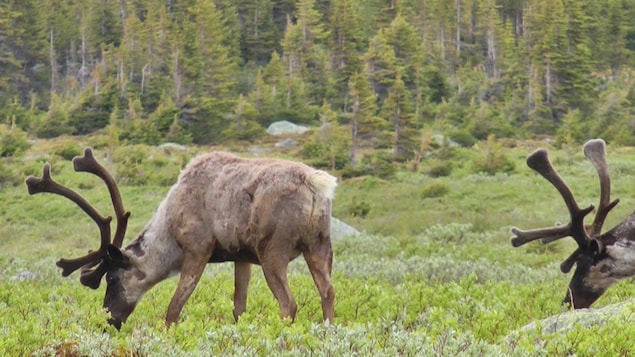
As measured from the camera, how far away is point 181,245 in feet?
29.7

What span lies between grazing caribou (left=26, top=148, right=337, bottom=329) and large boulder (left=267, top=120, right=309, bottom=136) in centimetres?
4681

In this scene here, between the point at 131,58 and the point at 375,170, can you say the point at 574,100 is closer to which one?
the point at 375,170

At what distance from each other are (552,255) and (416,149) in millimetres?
28120

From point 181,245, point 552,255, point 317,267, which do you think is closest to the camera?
point 317,267

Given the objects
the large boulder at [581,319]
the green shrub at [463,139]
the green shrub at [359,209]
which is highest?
the large boulder at [581,319]

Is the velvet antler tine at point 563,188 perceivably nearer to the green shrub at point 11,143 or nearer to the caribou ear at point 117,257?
the caribou ear at point 117,257

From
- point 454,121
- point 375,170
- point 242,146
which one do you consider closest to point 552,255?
point 375,170

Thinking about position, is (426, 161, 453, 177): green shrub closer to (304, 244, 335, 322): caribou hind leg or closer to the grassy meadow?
the grassy meadow

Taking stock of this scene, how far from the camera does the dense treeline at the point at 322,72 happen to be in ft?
179

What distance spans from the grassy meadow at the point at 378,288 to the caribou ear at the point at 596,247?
623 mm

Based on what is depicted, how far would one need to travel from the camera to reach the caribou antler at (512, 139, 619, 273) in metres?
9.51

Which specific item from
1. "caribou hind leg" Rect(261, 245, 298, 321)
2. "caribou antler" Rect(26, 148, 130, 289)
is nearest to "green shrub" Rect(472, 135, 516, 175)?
"caribou antler" Rect(26, 148, 130, 289)

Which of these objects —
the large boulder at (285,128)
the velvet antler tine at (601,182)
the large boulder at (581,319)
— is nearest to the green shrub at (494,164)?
the large boulder at (285,128)

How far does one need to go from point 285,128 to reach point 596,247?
4788 centimetres
